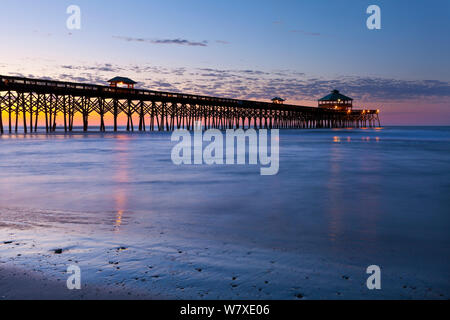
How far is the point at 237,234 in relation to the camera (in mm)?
4109

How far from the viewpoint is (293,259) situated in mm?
3238

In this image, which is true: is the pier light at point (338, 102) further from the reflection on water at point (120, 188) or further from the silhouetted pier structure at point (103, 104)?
the reflection on water at point (120, 188)

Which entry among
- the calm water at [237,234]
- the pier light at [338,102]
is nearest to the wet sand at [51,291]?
the calm water at [237,234]

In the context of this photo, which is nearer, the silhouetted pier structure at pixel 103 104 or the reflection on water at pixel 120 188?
the reflection on water at pixel 120 188

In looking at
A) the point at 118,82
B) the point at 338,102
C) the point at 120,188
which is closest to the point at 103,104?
the point at 118,82

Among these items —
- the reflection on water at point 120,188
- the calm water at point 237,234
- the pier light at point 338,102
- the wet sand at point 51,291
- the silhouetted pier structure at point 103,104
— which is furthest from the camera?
→ the pier light at point 338,102

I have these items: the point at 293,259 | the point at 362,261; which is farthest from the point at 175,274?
the point at 362,261

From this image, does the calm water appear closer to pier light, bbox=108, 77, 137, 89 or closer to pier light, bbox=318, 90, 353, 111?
pier light, bbox=108, 77, 137, 89

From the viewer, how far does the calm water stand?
2.74 metres

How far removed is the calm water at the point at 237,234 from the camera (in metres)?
2.74

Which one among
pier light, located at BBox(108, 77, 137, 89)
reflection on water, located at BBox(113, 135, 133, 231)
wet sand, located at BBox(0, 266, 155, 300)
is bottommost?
reflection on water, located at BBox(113, 135, 133, 231)

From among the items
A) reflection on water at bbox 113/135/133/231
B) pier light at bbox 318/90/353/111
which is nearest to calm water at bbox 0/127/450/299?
reflection on water at bbox 113/135/133/231

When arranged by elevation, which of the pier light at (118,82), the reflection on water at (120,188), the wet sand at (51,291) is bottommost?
the reflection on water at (120,188)
